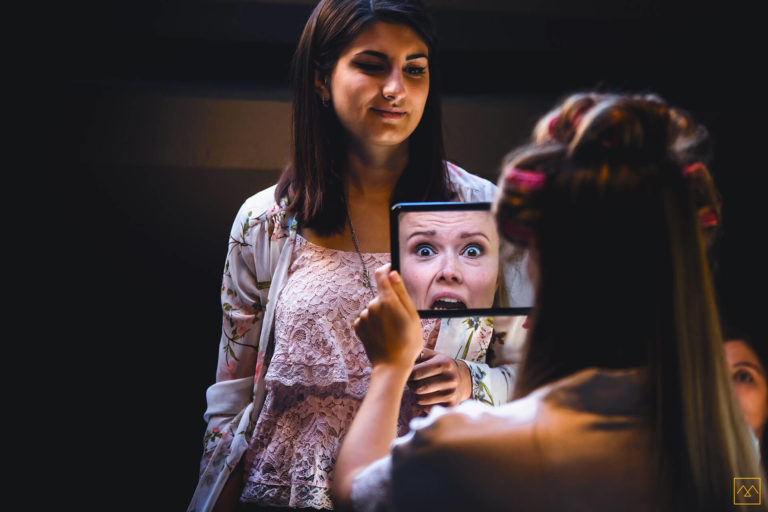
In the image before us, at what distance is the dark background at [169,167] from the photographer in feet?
5.26

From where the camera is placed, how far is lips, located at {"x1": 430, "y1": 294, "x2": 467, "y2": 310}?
3.20 ft

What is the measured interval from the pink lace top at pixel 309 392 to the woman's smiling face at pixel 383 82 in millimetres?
257

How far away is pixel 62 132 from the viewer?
1.61m

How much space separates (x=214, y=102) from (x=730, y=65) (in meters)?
1.24

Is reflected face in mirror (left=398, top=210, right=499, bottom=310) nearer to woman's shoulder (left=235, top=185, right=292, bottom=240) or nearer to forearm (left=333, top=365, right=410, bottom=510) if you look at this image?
forearm (left=333, top=365, right=410, bottom=510)

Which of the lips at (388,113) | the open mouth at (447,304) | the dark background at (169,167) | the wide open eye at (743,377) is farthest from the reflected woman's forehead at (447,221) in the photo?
the dark background at (169,167)

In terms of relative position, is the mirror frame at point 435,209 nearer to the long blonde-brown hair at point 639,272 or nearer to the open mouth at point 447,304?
the open mouth at point 447,304

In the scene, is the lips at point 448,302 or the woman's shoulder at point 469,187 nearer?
the lips at point 448,302

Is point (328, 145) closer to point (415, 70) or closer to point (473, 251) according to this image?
point (415, 70)

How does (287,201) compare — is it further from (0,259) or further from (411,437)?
(0,259)

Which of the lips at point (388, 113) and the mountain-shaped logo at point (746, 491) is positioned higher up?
the lips at point (388, 113)

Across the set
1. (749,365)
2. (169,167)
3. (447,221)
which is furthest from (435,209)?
(169,167)

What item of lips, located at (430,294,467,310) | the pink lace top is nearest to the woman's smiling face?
the pink lace top

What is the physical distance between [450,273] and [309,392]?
364mm
